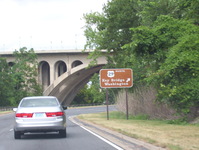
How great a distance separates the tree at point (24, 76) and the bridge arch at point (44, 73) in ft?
5.59

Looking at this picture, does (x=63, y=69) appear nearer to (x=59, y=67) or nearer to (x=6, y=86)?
(x=59, y=67)

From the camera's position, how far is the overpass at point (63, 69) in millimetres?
67875

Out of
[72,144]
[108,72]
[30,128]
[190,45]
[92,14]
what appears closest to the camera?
[72,144]

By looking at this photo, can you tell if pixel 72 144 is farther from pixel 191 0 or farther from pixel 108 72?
pixel 108 72

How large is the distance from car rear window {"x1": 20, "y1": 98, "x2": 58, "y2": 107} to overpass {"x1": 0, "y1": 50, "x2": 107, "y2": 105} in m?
48.4

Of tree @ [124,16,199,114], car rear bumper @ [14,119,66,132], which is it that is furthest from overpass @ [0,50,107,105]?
car rear bumper @ [14,119,66,132]

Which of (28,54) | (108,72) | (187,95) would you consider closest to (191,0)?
(187,95)

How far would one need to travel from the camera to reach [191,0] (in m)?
21.8

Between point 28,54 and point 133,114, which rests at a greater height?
point 28,54

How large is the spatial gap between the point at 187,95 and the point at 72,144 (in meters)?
9.85

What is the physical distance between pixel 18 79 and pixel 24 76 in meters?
1.43

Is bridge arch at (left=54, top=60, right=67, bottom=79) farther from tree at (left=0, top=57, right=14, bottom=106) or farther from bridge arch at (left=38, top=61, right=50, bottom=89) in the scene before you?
tree at (left=0, top=57, right=14, bottom=106)

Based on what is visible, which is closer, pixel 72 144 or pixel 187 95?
pixel 72 144

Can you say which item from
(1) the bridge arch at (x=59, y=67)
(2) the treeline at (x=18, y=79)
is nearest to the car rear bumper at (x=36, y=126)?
(1) the bridge arch at (x=59, y=67)
